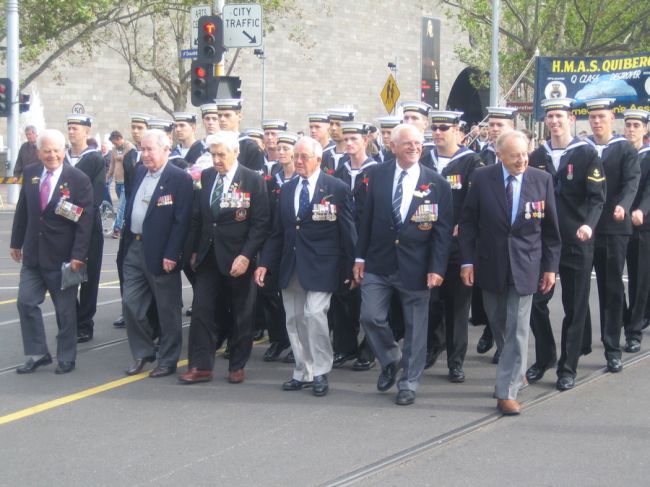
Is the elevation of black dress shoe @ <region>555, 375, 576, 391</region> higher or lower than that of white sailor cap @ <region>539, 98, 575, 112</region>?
lower

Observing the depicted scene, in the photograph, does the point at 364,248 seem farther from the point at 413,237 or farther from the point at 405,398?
the point at 405,398

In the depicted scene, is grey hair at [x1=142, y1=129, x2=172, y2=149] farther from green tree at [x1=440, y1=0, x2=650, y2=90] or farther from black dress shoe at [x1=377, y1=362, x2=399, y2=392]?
green tree at [x1=440, y1=0, x2=650, y2=90]

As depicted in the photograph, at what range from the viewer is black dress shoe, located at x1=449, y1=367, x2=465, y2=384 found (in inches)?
309

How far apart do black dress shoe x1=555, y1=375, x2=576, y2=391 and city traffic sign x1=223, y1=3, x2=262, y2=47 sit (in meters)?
10.6

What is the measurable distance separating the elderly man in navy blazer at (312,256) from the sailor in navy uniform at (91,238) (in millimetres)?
2471

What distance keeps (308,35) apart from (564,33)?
1565 cm

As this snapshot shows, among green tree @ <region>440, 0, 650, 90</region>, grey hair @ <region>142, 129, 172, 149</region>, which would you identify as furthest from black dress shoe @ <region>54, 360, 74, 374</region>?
green tree @ <region>440, 0, 650, 90</region>

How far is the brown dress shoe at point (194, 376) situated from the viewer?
7738 mm

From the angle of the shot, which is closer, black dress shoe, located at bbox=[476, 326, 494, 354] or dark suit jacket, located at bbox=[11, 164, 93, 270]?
dark suit jacket, located at bbox=[11, 164, 93, 270]

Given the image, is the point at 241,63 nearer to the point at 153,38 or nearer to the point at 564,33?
the point at 153,38

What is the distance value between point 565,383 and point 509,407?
90 centimetres

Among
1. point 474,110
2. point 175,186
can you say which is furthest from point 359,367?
point 474,110

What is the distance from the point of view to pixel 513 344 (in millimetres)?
6930

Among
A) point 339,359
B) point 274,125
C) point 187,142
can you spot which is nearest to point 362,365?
point 339,359
